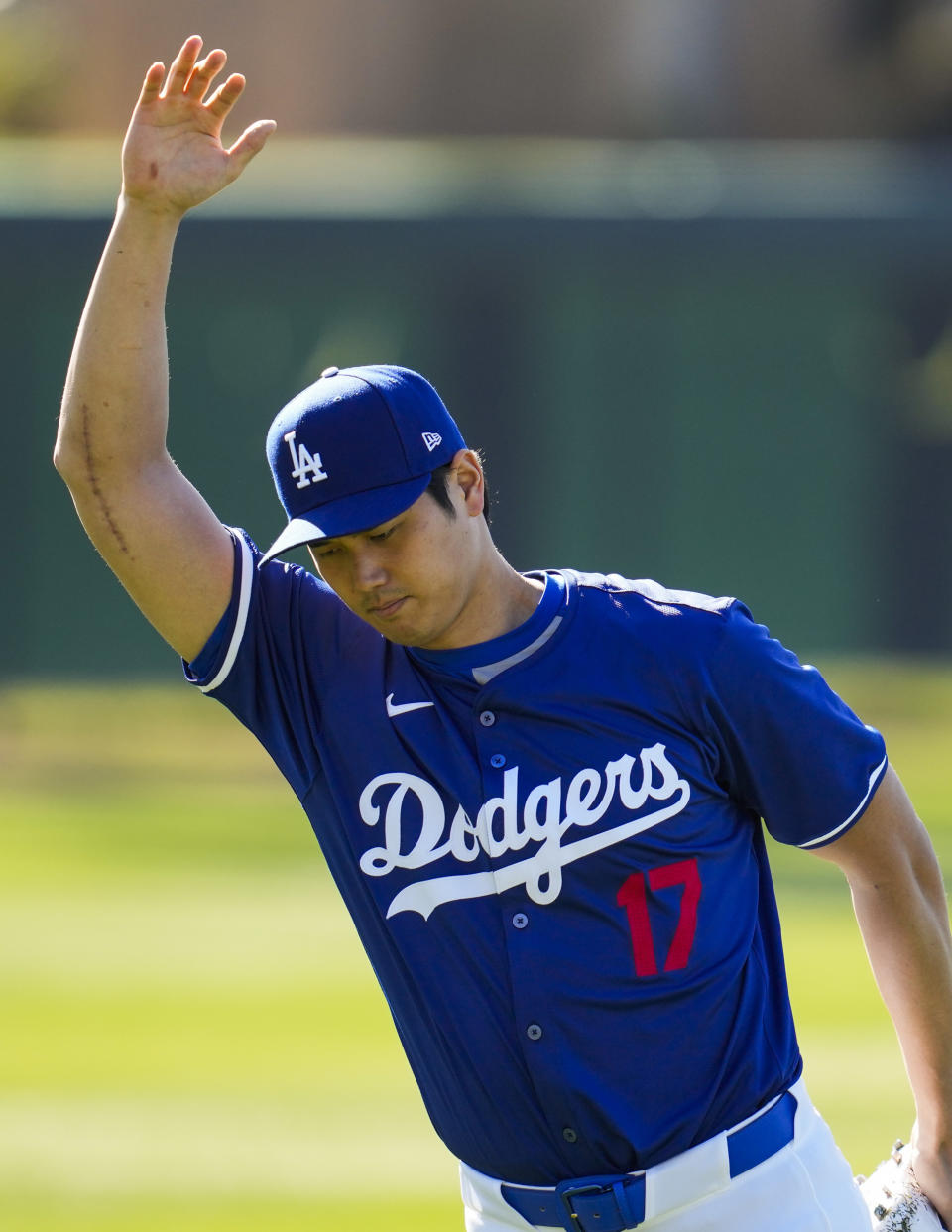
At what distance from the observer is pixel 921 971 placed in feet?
9.28

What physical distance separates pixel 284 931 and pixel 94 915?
1.04 metres

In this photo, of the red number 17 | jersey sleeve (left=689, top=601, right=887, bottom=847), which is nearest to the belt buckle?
the red number 17

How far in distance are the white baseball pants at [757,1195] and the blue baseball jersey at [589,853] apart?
44mm

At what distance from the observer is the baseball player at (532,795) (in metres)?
2.72

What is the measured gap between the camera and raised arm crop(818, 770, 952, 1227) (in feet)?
9.26

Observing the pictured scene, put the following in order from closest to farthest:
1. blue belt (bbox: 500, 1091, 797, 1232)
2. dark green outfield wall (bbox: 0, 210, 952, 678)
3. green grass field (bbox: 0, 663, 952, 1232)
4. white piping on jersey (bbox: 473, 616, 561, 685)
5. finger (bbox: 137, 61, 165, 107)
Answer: blue belt (bbox: 500, 1091, 797, 1232), white piping on jersey (bbox: 473, 616, 561, 685), finger (bbox: 137, 61, 165, 107), green grass field (bbox: 0, 663, 952, 1232), dark green outfield wall (bbox: 0, 210, 952, 678)

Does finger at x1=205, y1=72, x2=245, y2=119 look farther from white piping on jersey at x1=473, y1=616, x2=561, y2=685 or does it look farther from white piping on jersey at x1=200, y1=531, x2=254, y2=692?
white piping on jersey at x1=473, y1=616, x2=561, y2=685

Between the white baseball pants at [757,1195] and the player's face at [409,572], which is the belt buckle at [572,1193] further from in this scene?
the player's face at [409,572]

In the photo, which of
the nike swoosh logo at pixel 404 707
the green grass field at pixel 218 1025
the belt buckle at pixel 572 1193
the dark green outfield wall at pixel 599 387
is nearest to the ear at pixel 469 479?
the nike swoosh logo at pixel 404 707

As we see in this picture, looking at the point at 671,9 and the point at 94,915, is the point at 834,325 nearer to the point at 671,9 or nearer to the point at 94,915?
the point at 671,9

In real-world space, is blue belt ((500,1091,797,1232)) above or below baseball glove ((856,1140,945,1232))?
above

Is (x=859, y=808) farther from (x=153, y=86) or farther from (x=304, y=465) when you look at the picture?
(x=153, y=86)

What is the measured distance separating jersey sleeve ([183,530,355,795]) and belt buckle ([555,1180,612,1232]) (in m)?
0.74

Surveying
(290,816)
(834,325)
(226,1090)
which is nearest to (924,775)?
(290,816)
